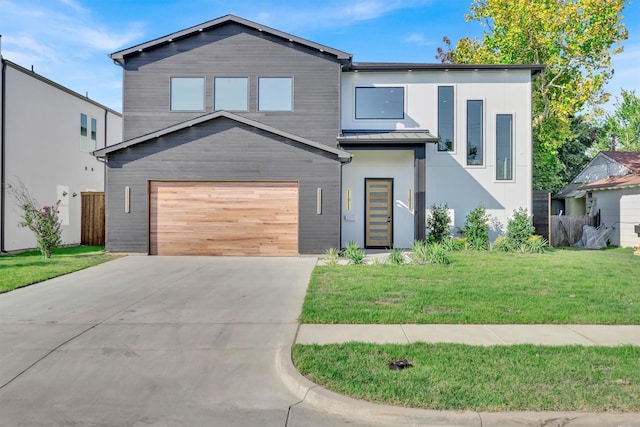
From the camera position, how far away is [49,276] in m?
9.44

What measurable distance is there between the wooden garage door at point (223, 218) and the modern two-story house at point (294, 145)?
0.11ft

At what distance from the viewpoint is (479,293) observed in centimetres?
770

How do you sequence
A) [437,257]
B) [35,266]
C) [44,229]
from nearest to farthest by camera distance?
[35,266], [437,257], [44,229]

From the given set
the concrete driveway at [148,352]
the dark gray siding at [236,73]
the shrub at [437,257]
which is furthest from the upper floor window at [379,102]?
the concrete driveway at [148,352]

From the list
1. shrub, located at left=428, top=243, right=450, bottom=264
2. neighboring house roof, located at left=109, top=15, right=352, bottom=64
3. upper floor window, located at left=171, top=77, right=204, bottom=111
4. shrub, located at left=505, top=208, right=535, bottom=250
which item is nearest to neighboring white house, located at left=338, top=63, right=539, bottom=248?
shrub, located at left=505, top=208, right=535, bottom=250

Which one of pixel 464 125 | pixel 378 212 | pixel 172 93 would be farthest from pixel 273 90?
pixel 464 125

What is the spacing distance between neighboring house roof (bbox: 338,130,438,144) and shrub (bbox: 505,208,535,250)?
4.39m

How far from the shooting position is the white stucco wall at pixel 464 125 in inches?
624

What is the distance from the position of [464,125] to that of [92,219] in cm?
1568

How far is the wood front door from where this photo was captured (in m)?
15.7

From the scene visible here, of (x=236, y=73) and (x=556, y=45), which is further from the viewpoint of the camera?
(x=556, y=45)

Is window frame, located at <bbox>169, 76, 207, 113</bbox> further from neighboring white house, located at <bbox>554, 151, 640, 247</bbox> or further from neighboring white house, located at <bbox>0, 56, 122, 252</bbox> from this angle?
neighboring white house, located at <bbox>554, 151, 640, 247</bbox>

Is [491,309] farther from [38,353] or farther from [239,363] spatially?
[38,353]

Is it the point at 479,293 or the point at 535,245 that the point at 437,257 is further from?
the point at 535,245
